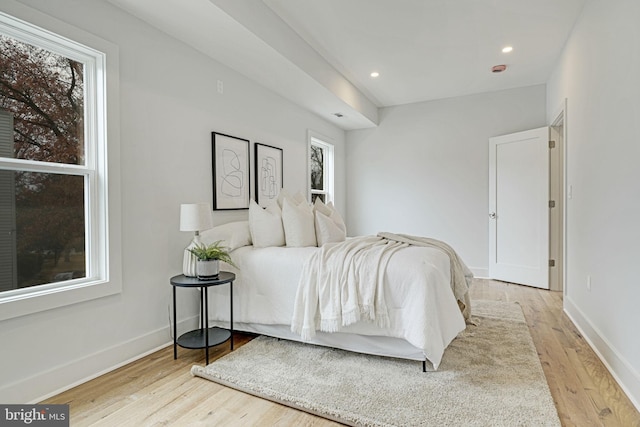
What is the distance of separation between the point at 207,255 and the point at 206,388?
0.86m

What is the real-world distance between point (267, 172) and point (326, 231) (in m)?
1.32

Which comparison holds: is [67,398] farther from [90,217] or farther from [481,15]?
[481,15]

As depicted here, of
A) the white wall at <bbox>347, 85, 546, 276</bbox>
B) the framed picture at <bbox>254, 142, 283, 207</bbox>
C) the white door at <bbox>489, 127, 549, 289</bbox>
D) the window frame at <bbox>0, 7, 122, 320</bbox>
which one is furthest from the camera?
the white wall at <bbox>347, 85, 546, 276</bbox>

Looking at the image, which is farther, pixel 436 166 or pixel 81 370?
pixel 436 166

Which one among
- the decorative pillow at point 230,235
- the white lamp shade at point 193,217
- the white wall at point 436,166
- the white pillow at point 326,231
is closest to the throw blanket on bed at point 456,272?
the white pillow at point 326,231

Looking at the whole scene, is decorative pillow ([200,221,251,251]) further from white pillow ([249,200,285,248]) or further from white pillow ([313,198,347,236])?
white pillow ([313,198,347,236])

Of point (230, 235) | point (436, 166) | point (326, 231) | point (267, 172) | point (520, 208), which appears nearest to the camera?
point (230, 235)

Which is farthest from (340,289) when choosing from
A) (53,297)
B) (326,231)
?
(53,297)

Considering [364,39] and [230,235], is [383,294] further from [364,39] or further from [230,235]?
[364,39]

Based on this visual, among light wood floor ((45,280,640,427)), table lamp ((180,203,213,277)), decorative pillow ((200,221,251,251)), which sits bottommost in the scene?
light wood floor ((45,280,640,427))

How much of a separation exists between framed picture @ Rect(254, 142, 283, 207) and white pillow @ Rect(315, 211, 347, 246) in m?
1.01

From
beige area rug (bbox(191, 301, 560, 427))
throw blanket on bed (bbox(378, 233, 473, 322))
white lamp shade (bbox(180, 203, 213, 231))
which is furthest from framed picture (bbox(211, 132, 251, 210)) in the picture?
throw blanket on bed (bbox(378, 233, 473, 322))

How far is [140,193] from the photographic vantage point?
2.51 metres

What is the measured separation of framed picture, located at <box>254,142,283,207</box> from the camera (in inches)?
151
